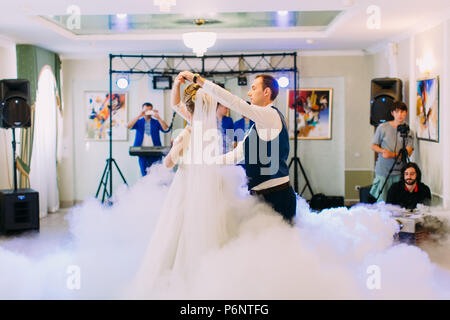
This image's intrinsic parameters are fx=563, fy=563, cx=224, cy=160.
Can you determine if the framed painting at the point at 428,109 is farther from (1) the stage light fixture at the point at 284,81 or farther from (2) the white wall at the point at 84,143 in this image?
(2) the white wall at the point at 84,143

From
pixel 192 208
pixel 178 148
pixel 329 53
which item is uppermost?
pixel 329 53

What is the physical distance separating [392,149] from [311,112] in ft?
9.20

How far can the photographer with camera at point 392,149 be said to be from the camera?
6641 millimetres

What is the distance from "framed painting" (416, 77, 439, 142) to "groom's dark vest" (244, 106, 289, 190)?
335cm

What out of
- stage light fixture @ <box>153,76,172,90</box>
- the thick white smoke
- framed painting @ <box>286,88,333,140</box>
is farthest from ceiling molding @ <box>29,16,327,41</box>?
the thick white smoke

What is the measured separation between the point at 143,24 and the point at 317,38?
8.02ft

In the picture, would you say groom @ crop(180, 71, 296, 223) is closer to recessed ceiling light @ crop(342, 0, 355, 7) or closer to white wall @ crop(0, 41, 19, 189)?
recessed ceiling light @ crop(342, 0, 355, 7)

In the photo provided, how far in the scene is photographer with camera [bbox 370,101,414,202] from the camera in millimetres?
6641

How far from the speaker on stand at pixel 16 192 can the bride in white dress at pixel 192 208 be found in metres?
3.92

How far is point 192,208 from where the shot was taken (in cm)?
354

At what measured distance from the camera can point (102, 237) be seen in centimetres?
470

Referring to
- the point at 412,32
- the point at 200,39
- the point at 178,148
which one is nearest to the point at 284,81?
the point at 412,32

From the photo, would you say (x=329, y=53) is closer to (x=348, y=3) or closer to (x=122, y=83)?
(x=122, y=83)

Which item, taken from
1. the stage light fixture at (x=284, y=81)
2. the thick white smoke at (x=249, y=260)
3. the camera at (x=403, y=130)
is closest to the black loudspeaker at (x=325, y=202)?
the stage light fixture at (x=284, y=81)
